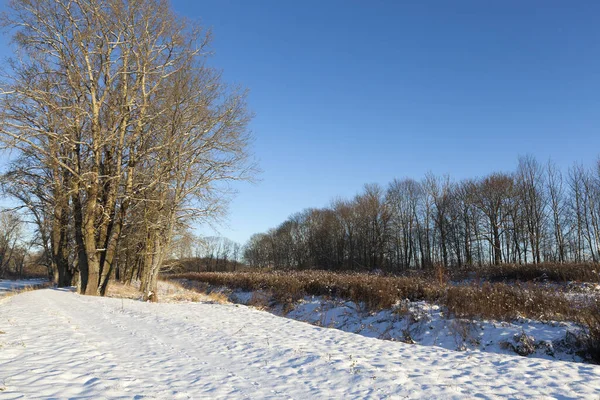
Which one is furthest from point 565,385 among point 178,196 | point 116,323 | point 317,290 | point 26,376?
point 178,196

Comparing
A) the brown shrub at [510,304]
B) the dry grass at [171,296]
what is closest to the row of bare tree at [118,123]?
the dry grass at [171,296]

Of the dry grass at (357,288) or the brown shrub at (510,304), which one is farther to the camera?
the dry grass at (357,288)

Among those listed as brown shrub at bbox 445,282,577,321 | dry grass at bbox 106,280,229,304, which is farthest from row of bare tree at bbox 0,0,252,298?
brown shrub at bbox 445,282,577,321

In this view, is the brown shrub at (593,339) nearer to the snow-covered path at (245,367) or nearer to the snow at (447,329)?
the snow at (447,329)

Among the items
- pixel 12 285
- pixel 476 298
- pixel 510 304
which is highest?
pixel 476 298

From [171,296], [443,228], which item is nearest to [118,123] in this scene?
[171,296]

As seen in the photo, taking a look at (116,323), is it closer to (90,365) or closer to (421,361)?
(90,365)

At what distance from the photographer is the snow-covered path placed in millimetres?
5094

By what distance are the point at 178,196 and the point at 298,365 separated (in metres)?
12.6

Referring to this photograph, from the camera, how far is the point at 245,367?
639cm

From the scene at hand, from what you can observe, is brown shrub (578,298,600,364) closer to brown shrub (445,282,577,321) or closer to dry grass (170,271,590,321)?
dry grass (170,271,590,321)

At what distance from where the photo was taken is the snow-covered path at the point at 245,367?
5.09 metres

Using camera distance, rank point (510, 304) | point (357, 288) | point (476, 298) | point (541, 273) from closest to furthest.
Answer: point (510, 304)
point (476, 298)
point (357, 288)
point (541, 273)

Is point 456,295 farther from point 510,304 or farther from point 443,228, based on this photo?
point 443,228
